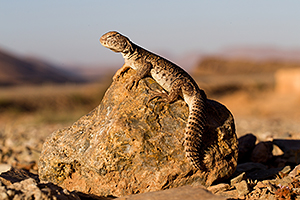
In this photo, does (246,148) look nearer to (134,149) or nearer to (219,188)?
(219,188)

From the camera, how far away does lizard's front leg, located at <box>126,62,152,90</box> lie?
16.8 ft

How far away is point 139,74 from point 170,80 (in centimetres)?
52

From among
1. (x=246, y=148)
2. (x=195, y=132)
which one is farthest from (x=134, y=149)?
(x=246, y=148)

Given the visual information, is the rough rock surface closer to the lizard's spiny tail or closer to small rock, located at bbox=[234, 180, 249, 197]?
the lizard's spiny tail

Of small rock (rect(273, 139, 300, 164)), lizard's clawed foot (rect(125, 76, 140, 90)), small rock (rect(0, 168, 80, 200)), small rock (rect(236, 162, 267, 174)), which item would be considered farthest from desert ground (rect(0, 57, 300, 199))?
small rock (rect(0, 168, 80, 200))

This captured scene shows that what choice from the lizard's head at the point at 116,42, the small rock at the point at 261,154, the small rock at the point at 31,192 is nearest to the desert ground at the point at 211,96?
the small rock at the point at 261,154

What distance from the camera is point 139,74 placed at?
5.20 m

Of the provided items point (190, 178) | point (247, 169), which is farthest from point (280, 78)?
point (190, 178)

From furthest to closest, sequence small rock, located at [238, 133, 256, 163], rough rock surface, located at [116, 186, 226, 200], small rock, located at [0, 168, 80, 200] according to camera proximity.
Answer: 1. small rock, located at [238, 133, 256, 163]
2. rough rock surface, located at [116, 186, 226, 200]
3. small rock, located at [0, 168, 80, 200]

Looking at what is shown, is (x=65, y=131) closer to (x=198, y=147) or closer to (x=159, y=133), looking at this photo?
(x=159, y=133)

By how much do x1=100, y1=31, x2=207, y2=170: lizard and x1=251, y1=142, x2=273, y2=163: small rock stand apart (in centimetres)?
Answer: 223

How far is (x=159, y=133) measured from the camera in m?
4.57

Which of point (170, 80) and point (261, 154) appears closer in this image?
point (170, 80)

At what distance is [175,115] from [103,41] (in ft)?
5.97
